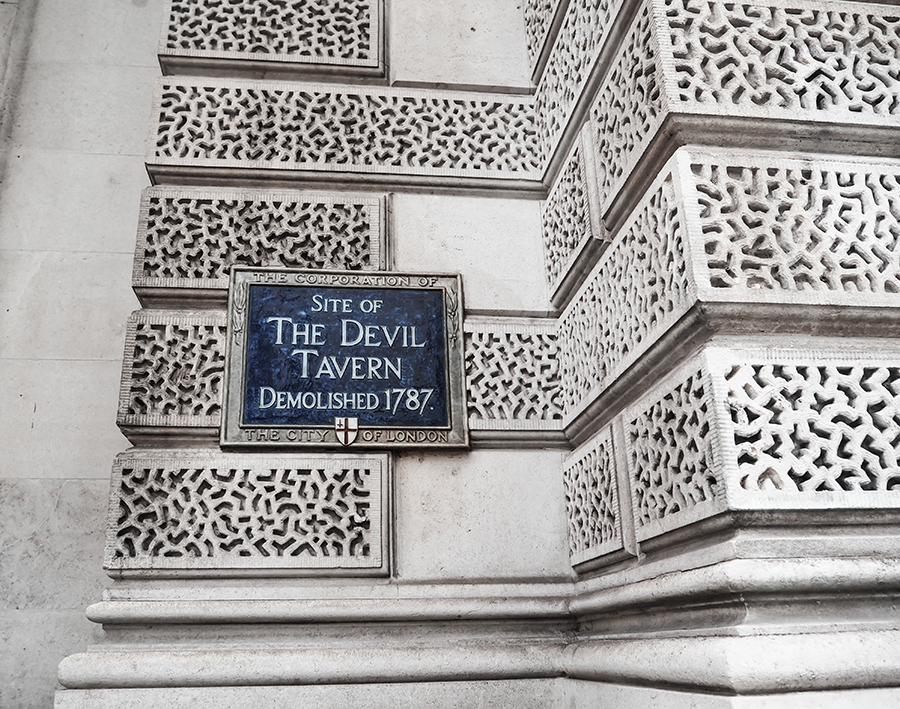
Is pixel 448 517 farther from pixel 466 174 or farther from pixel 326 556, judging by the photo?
pixel 466 174

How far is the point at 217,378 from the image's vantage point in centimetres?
225

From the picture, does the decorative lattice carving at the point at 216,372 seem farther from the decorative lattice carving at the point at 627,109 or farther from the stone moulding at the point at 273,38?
the stone moulding at the point at 273,38

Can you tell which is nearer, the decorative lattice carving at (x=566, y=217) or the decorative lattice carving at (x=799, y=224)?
the decorative lattice carving at (x=799, y=224)

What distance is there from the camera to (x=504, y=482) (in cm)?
225

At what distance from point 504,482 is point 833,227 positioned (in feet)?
3.49

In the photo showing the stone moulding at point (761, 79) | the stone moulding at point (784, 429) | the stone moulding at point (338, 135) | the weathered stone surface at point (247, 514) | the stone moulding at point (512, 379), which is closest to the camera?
the stone moulding at point (784, 429)

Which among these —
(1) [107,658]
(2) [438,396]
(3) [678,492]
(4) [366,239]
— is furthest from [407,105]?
(1) [107,658]

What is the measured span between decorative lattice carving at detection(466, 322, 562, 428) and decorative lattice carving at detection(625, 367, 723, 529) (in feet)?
1.65

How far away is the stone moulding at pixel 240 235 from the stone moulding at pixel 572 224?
0.51 meters

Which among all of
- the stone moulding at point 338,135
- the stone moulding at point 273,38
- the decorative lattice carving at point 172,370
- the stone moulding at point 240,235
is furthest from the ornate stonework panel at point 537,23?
the decorative lattice carving at point 172,370

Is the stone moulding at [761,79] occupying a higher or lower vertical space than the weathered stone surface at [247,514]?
higher

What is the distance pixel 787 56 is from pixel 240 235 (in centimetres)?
153

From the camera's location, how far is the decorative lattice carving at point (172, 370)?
2.19 metres

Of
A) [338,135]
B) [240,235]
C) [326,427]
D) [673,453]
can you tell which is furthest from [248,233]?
[673,453]
